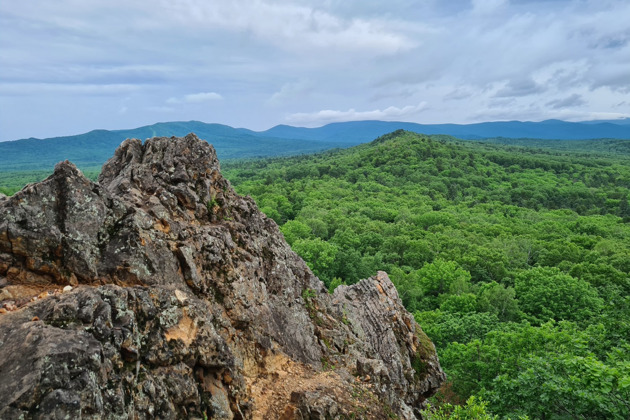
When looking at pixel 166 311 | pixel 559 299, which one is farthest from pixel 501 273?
pixel 166 311

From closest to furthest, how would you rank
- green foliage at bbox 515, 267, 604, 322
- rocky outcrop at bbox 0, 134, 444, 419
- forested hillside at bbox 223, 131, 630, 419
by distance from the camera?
rocky outcrop at bbox 0, 134, 444, 419
forested hillside at bbox 223, 131, 630, 419
green foliage at bbox 515, 267, 604, 322

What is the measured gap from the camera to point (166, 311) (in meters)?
11.1

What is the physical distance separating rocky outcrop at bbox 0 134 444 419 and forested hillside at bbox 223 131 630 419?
29.4 feet

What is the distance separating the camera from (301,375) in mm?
15234

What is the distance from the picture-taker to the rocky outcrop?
8414 mm

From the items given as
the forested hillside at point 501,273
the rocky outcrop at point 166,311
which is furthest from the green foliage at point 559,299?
the rocky outcrop at point 166,311

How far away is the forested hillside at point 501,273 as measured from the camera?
2100cm

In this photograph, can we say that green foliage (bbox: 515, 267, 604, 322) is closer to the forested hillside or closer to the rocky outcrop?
the forested hillside

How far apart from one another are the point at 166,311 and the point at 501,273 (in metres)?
59.7

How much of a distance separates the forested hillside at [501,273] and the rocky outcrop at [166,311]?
29.4 feet

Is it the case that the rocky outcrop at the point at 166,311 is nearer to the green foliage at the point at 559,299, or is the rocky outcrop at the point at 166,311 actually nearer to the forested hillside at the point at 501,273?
the forested hillside at the point at 501,273

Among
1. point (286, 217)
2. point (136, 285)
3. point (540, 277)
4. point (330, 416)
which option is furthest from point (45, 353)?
point (286, 217)

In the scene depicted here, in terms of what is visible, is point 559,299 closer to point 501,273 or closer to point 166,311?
point 501,273

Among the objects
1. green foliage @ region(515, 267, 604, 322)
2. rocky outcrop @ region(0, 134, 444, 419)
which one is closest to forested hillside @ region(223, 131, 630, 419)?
green foliage @ region(515, 267, 604, 322)
